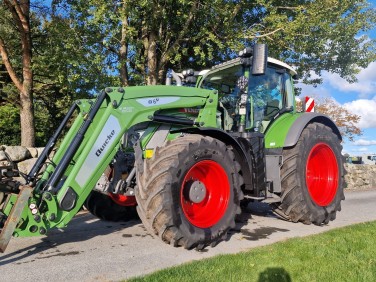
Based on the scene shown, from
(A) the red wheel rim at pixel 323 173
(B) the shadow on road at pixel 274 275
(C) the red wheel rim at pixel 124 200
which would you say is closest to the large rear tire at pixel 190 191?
(B) the shadow on road at pixel 274 275

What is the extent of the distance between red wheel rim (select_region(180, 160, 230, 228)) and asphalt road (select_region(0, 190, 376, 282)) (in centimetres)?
38

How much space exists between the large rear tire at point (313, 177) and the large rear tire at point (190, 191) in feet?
3.73

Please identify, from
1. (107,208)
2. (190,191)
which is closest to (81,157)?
(190,191)

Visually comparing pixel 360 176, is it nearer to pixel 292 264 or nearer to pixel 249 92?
pixel 249 92

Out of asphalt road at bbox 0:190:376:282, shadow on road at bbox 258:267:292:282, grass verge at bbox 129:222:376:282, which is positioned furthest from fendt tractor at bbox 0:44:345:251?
shadow on road at bbox 258:267:292:282

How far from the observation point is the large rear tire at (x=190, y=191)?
13.6 feet

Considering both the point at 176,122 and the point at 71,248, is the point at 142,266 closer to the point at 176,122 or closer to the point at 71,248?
the point at 71,248

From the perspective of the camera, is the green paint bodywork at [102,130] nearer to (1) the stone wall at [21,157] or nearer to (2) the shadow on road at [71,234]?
(2) the shadow on road at [71,234]

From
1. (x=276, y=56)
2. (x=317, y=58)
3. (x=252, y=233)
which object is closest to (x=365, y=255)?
(x=252, y=233)

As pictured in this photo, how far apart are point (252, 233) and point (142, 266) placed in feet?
6.93

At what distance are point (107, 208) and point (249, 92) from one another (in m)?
2.87

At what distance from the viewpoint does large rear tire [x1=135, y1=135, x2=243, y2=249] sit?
416 centimetres

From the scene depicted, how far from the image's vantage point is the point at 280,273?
3.64m

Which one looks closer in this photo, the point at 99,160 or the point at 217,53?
the point at 99,160
